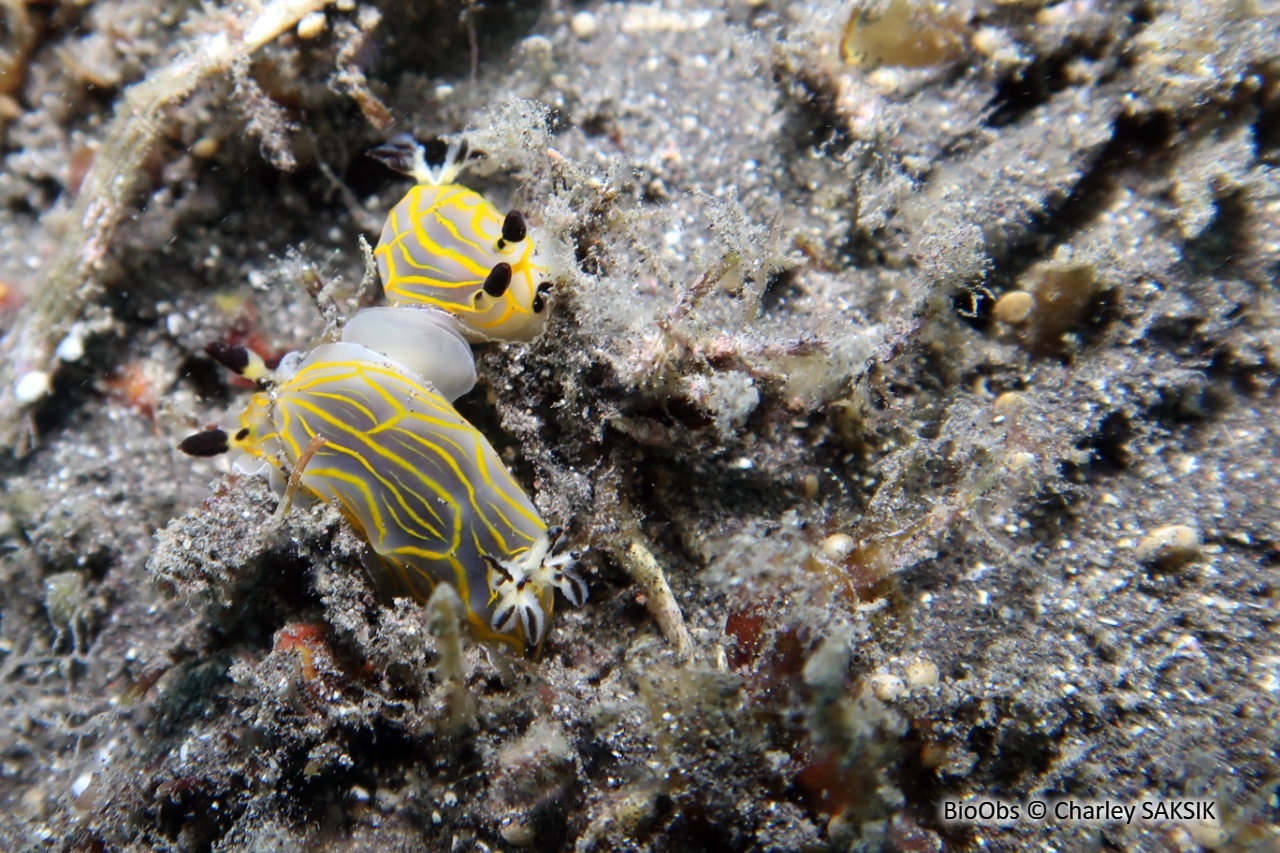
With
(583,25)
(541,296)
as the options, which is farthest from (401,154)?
(583,25)

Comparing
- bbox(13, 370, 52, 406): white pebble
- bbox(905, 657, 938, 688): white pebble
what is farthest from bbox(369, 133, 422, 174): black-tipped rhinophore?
bbox(905, 657, 938, 688): white pebble

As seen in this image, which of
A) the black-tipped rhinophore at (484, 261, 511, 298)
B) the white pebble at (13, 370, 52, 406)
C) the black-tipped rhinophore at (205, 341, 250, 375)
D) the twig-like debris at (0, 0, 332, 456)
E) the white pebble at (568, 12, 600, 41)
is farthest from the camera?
the white pebble at (568, 12, 600, 41)

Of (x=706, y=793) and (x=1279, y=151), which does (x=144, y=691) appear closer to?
(x=706, y=793)

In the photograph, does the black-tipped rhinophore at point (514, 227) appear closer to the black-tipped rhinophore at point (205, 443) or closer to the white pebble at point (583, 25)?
the black-tipped rhinophore at point (205, 443)

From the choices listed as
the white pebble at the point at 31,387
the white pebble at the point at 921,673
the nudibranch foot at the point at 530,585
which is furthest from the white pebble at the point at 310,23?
the white pebble at the point at 921,673

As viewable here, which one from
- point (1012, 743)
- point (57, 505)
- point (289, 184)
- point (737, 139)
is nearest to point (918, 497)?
point (1012, 743)

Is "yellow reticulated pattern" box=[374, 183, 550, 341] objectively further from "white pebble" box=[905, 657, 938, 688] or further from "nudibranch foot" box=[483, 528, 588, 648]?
"white pebble" box=[905, 657, 938, 688]

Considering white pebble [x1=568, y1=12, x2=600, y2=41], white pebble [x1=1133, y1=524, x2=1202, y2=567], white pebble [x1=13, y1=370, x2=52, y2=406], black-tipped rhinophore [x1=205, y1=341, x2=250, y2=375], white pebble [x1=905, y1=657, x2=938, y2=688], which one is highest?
white pebble [x1=568, y1=12, x2=600, y2=41]
